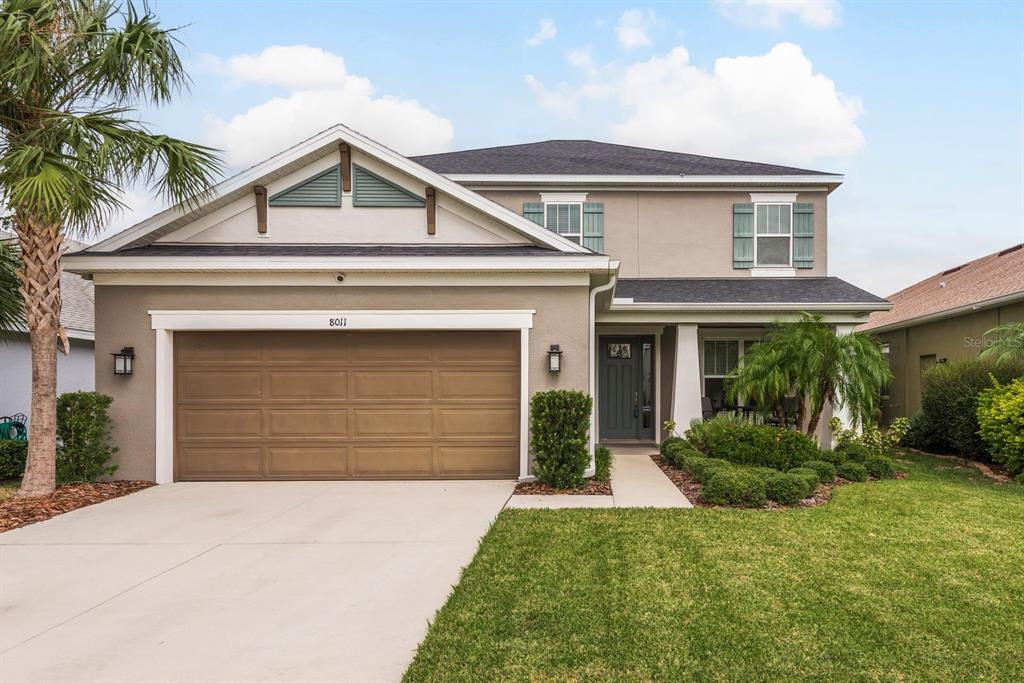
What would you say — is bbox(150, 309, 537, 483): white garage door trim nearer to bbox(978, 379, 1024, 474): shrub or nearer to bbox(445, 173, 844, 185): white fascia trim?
bbox(445, 173, 844, 185): white fascia trim

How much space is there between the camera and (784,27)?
14633 millimetres

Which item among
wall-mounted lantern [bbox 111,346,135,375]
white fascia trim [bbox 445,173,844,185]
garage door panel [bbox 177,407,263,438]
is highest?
white fascia trim [bbox 445,173,844,185]

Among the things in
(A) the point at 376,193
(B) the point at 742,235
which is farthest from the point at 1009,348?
(A) the point at 376,193

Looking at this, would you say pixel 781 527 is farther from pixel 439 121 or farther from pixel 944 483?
pixel 439 121

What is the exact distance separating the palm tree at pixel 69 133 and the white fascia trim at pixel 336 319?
161 cm

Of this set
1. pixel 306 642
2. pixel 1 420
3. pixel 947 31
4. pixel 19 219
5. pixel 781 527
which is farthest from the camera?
pixel 1 420

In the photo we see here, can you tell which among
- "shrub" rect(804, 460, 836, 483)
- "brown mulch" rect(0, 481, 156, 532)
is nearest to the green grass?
"shrub" rect(804, 460, 836, 483)

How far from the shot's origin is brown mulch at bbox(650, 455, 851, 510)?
27.6ft

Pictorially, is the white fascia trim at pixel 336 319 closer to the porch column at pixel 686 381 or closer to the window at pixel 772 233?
the porch column at pixel 686 381

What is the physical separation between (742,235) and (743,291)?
1.69 meters

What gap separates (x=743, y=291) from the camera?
13656 mm

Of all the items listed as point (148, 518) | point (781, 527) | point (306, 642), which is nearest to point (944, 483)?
point (781, 527)

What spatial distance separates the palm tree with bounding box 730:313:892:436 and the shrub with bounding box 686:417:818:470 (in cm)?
86

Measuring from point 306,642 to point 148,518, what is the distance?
14.7 feet
